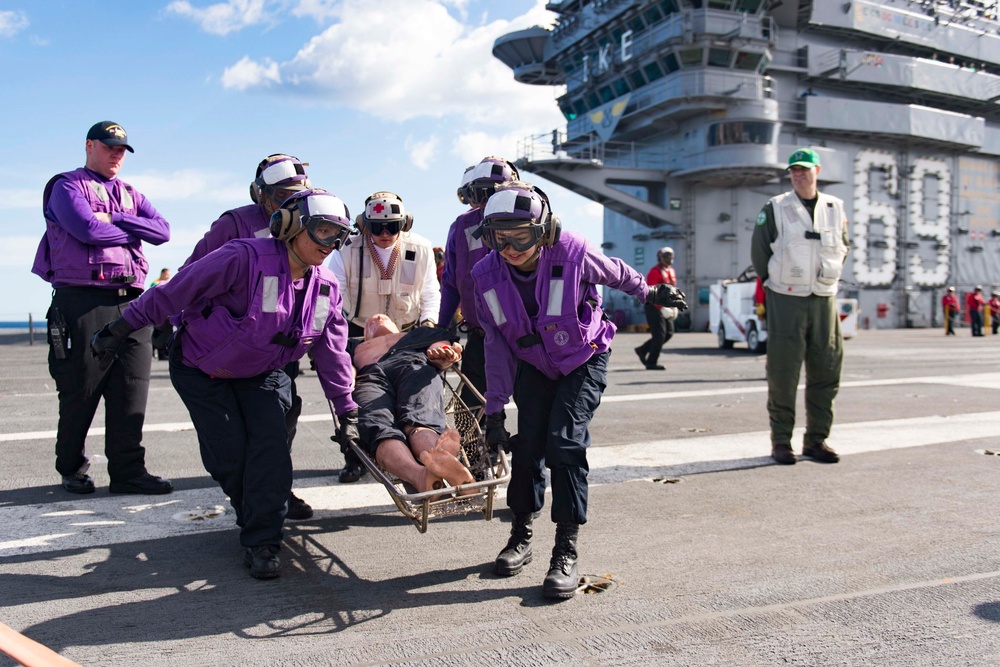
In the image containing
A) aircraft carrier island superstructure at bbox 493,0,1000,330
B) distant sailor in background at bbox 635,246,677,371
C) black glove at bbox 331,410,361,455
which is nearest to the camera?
black glove at bbox 331,410,361,455

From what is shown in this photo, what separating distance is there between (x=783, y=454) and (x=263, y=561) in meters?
4.34

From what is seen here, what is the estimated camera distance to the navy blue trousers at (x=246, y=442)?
12.8 feet

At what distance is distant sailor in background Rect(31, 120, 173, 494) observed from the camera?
17.1 feet

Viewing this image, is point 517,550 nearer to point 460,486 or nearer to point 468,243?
point 460,486

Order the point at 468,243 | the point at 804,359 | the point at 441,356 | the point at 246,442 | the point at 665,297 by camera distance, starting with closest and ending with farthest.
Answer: the point at 246,442
the point at 665,297
the point at 441,356
the point at 468,243
the point at 804,359

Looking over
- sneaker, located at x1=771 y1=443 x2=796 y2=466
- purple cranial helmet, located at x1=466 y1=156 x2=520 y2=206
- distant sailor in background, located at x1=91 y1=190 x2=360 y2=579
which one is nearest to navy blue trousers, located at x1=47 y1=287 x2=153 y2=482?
distant sailor in background, located at x1=91 y1=190 x2=360 y2=579

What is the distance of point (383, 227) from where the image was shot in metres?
5.27

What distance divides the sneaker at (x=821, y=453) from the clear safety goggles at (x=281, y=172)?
4.62m

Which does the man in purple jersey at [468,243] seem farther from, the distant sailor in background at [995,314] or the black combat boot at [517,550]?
the distant sailor in background at [995,314]

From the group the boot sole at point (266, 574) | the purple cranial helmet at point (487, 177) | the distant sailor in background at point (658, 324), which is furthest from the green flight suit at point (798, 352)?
the distant sailor in background at point (658, 324)

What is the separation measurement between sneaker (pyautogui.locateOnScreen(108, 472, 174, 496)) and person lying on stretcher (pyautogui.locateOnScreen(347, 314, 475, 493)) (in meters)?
1.62

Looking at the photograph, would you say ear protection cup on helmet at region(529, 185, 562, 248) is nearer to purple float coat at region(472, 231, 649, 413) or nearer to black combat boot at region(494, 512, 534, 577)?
purple float coat at region(472, 231, 649, 413)

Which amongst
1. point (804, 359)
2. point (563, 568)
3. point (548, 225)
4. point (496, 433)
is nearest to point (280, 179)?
point (548, 225)

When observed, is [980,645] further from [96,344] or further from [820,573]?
[96,344]
